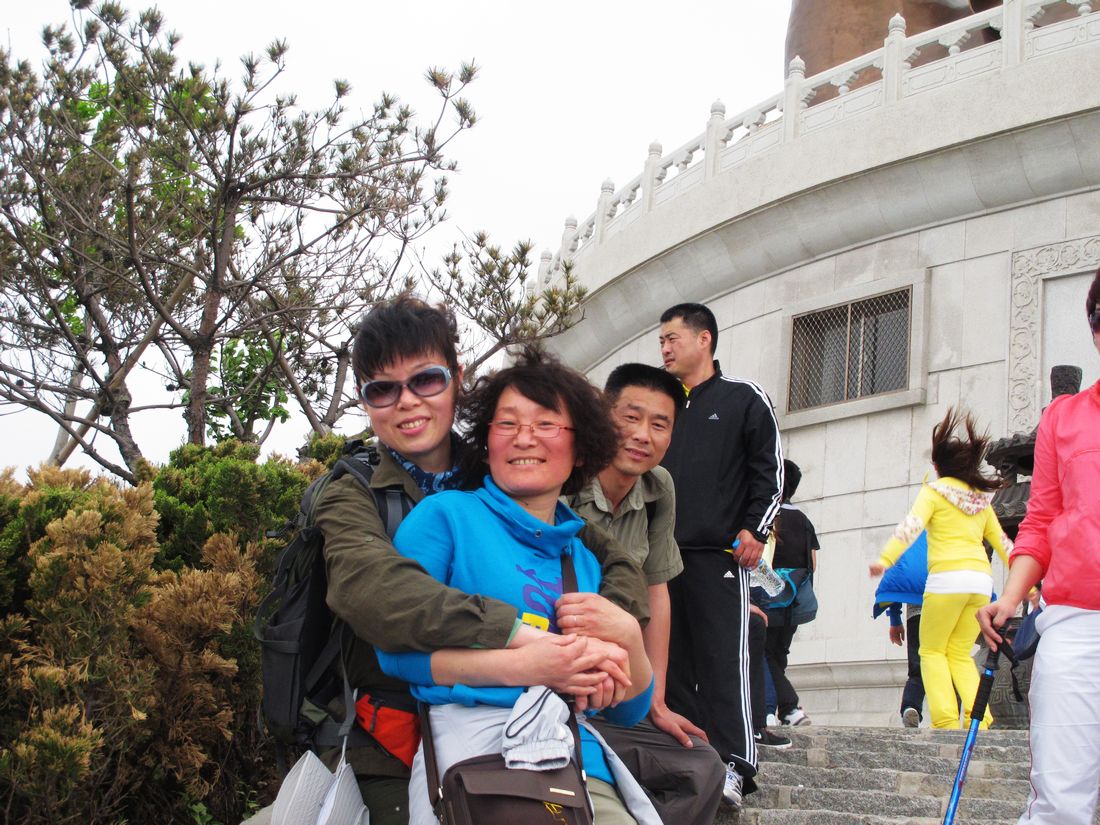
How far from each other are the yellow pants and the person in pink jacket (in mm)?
3297

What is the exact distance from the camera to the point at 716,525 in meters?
5.18

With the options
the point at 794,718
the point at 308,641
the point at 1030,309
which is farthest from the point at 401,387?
the point at 1030,309

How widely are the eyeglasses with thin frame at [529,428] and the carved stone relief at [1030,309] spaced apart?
928 centimetres

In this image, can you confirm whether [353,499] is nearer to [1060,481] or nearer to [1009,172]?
[1060,481]

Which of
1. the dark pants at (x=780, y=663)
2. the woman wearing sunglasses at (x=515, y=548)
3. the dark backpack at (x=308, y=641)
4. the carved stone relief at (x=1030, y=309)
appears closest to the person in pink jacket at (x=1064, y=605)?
the woman wearing sunglasses at (x=515, y=548)

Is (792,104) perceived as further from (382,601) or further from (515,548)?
(382,601)

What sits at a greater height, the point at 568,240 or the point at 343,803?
the point at 568,240

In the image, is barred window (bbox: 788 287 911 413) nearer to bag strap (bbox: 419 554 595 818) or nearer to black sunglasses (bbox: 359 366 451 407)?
black sunglasses (bbox: 359 366 451 407)

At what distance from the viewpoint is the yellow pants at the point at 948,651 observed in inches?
275

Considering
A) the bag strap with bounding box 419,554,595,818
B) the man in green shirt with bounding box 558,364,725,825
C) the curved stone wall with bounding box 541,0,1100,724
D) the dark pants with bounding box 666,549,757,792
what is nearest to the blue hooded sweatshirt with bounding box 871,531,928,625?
the dark pants with bounding box 666,549,757,792

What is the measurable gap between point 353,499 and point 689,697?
2566mm

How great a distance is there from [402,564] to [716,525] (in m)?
2.82

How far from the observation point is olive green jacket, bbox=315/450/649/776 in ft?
8.03

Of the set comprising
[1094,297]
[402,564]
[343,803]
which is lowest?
[343,803]
